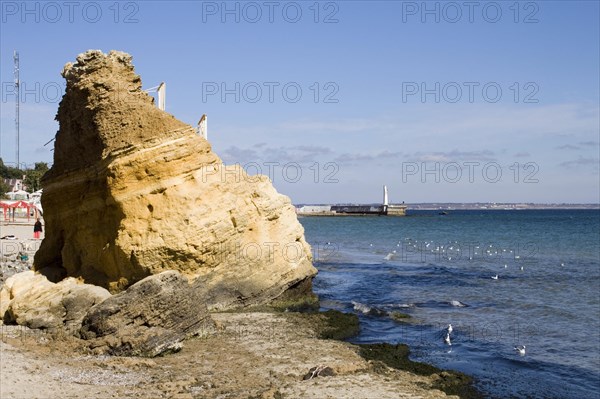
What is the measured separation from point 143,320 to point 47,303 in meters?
3.34

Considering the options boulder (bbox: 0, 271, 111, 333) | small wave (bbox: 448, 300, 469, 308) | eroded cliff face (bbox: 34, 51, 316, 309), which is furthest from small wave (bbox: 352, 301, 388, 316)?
boulder (bbox: 0, 271, 111, 333)

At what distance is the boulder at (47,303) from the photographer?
545 inches

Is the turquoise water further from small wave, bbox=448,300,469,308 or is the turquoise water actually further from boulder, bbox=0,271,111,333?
boulder, bbox=0,271,111,333

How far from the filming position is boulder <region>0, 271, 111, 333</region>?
13.8 meters

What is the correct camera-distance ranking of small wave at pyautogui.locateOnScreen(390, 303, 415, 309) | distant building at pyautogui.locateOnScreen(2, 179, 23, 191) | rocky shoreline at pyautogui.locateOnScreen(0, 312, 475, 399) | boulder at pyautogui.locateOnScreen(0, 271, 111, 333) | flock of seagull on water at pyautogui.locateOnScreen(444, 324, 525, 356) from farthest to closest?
1. distant building at pyautogui.locateOnScreen(2, 179, 23, 191)
2. small wave at pyautogui.locateOnScreen(390, 303, 415, 309)
3. flock of seagull on water at pyautogui.locateOnScreen(444, 324, 525, 356)
4. boulder at pyautogui.locateOnScreen(0, 271, 111, 333)
5. rocky shoreline at pyautogui.locateOnScreen(0, 312, 475, 399)

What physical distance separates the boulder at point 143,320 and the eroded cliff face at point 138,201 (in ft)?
7.88

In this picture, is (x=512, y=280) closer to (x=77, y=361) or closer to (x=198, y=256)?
(x=198, y=256)

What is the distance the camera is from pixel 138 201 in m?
15.2

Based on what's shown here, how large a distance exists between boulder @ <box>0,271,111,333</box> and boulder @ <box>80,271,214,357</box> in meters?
1.26

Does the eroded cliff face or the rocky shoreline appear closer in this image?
the rocky shoreline

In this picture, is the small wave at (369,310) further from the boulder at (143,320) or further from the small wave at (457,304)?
the boulder at (143,320)

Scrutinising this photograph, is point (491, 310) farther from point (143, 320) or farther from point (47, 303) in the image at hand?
point (47, 303)

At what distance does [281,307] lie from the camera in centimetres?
1784

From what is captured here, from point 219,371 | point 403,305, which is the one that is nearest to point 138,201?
point 219,371
